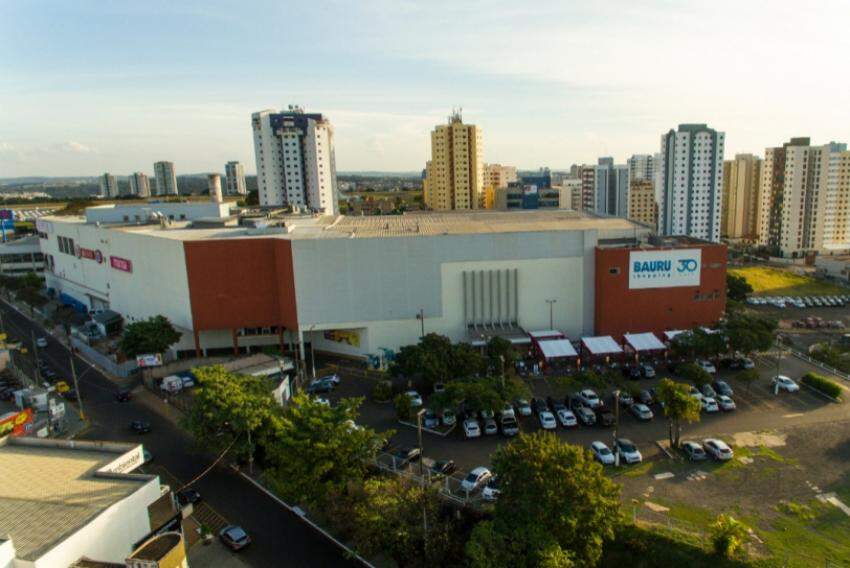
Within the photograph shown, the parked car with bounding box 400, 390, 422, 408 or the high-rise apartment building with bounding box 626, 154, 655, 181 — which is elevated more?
the high-rise apartment building with bounding box 626, 154, 655, 181

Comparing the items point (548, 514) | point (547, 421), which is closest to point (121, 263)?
point (547, 421)

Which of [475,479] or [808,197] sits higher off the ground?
[808,197]

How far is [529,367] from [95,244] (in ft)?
128

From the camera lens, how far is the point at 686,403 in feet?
78.2

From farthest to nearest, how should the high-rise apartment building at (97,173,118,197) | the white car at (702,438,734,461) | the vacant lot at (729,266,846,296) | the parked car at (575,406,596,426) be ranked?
1. the high-rise apartment building at (97,173,118,197)
2. the vacant lot at (729,266,846,296)
3. the parked car at (575,406,596,426)
4. the white car at (702,438,734,461)

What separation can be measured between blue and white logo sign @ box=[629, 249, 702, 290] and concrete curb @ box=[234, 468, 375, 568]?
25978 millimetres

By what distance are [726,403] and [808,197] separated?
67.7 metres

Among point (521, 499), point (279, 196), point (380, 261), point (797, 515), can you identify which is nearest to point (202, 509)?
point (521, 499)

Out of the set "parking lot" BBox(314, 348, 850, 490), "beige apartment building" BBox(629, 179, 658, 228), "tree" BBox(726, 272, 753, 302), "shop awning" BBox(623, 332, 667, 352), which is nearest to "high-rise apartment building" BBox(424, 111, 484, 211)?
"beige apartment building" BBox(629, 179, 658, 228)

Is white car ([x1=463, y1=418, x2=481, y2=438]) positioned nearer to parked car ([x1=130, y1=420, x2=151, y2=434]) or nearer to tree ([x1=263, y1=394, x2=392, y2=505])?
tree ([x1=263, y1=394, x2=392, y2=505])

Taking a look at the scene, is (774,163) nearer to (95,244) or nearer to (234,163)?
(95,244)

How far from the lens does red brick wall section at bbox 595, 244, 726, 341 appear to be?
125ft

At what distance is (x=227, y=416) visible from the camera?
77.7 ft

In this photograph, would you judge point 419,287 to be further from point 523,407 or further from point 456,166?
point 456,166
